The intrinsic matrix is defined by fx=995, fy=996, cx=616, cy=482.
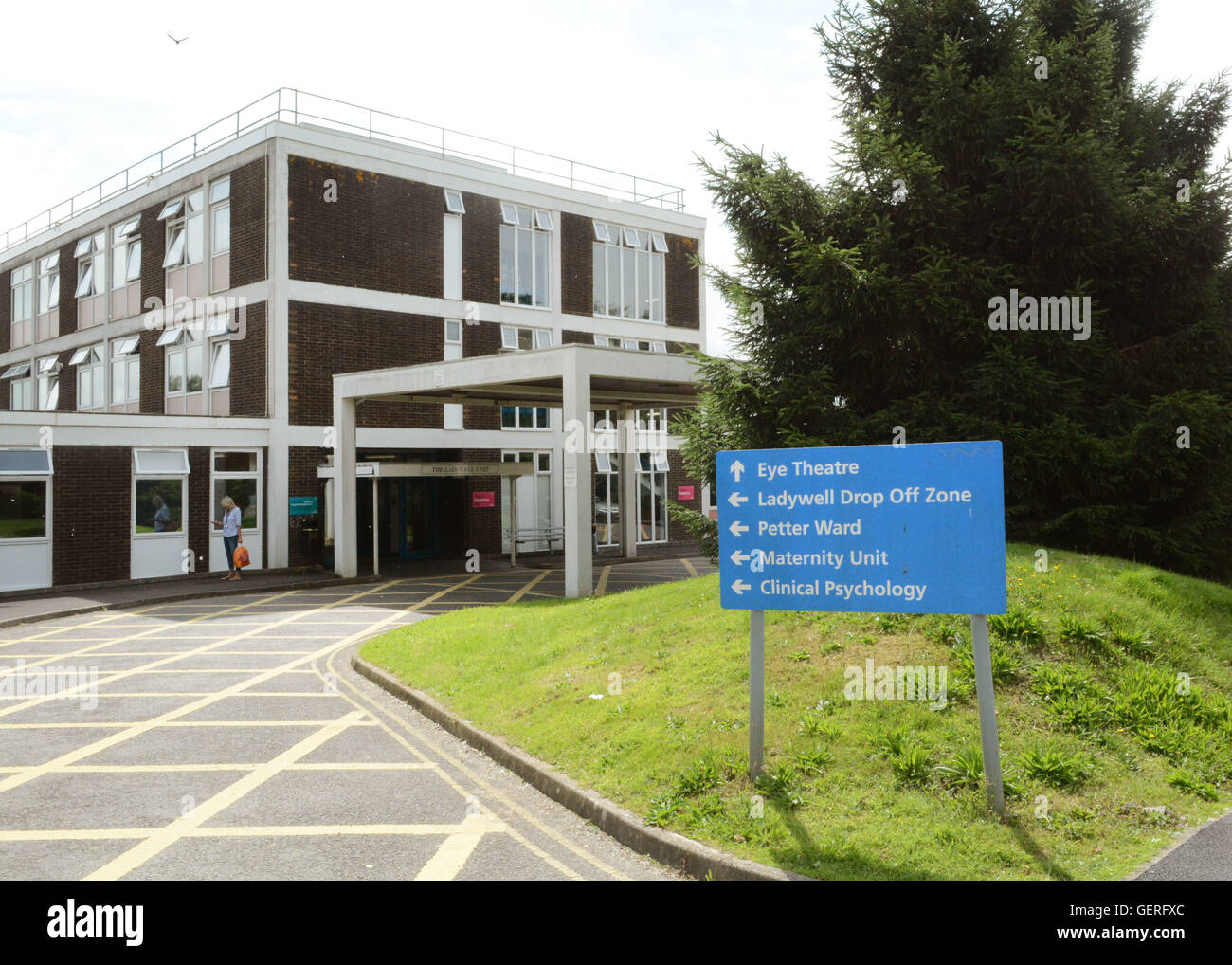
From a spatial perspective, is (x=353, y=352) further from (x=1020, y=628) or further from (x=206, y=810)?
(x=1020, y=628)

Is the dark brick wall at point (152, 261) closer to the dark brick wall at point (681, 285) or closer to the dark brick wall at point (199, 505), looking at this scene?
the dark brick wall at point (199, 505)

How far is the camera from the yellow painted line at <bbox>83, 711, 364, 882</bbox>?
5.31m

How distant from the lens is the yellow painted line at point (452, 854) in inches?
203

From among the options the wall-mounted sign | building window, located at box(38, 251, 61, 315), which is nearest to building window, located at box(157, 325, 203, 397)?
the wall-mounted sign

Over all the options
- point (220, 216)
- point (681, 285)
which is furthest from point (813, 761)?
point (681, 285)

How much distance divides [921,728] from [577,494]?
36.2ft

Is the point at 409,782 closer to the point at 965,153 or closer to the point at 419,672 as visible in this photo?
the point at 419,672

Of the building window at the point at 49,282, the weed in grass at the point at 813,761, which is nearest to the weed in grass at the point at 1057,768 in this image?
the weed in grass at the point at 813,761

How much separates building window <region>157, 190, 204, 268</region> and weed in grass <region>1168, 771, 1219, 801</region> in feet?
85.4

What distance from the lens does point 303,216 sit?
2462 cm

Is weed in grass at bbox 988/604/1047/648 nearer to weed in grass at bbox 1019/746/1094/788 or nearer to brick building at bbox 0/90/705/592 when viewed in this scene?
weed in grass at bbox 1019/746/1094/788

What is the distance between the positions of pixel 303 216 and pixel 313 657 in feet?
50.4

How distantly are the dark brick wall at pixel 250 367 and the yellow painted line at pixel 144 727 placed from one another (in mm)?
12903
